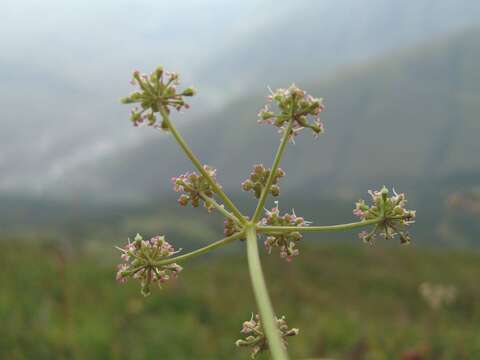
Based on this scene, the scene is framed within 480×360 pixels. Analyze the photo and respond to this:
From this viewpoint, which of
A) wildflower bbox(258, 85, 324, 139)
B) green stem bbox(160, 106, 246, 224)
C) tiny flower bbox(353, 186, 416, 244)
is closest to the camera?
green stem bbox(160, 106, 246, 224)

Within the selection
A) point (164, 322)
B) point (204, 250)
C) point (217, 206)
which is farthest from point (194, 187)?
point (164, 322)

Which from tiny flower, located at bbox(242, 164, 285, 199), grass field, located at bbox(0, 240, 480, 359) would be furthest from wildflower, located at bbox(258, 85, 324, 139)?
grass field, located at bbox(0, 240, 480, 359)

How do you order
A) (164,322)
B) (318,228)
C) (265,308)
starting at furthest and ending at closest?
(164,322) → (318,228) → (265,308)

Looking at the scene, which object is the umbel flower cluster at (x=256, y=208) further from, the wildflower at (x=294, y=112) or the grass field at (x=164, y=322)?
the grass field at (x=164, y=322)

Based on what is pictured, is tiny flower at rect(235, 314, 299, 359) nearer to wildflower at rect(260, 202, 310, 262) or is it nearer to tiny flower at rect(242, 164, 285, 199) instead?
wildflower at rect(260, 202, 310, 262)

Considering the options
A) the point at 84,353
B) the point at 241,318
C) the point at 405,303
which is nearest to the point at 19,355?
the point at 84,353

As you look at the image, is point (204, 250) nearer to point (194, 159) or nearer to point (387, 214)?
point (194, 159)

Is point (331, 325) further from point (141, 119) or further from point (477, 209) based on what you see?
point (141, 119)
